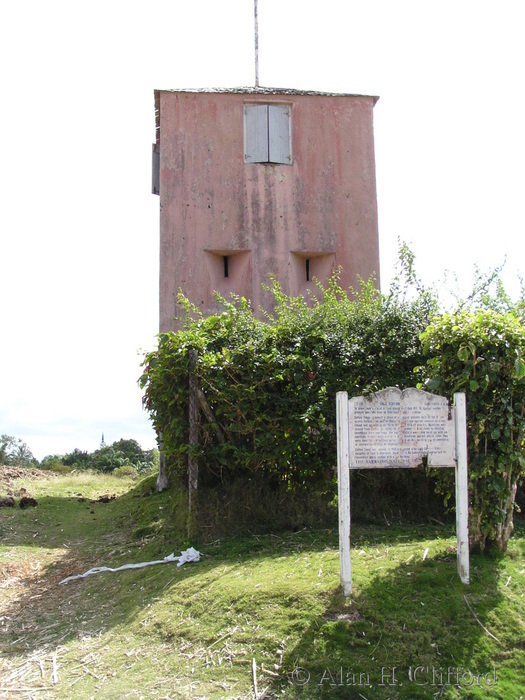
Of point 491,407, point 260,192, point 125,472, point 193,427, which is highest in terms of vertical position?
point 260,192

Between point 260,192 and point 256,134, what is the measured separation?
1597 millimetres

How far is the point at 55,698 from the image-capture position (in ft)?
19.2

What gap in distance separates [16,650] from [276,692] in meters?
3.27

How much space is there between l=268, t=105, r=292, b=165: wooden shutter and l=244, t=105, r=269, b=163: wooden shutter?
130 millimetres

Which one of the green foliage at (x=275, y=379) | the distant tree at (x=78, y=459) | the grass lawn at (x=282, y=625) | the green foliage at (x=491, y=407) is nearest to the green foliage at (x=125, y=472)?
the distant tree at (x=78, y=459)

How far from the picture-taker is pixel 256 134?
17297 millimetres

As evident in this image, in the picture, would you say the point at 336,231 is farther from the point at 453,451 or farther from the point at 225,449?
the point at 453,451

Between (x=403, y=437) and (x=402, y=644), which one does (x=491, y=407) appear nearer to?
(x=403, y=437)

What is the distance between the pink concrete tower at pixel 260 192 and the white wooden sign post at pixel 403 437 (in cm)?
962

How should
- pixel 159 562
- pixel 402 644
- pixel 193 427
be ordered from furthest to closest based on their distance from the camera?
1. pixel 193 427
2. pixel 159 562
3. pixel 402 644

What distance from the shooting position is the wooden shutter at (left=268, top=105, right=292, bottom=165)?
17266 mm

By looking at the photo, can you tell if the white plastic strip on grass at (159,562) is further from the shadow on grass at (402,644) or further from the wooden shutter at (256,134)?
the wooden shutter at (256,134)

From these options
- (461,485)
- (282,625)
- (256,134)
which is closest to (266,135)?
(256,134)

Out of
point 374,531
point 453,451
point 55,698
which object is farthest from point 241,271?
point 55,698
